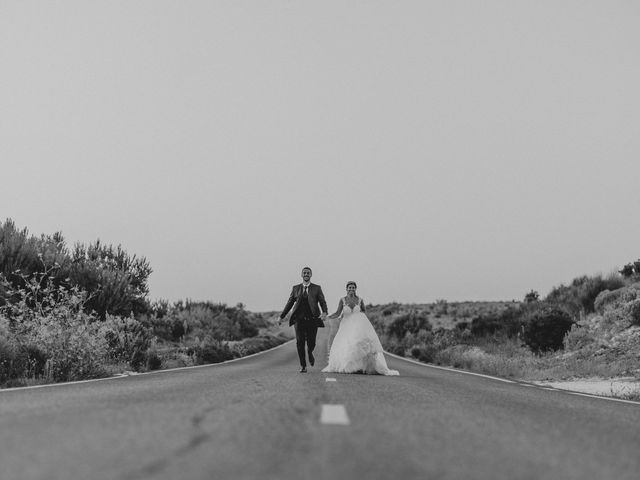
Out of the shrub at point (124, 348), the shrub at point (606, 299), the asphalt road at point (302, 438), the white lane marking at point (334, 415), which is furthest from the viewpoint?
the shrub at point (606, 299)

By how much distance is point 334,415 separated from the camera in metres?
6.64

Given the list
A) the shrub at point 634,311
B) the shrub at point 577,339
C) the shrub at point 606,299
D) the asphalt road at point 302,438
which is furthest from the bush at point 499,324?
the asphalt road at point 302,438

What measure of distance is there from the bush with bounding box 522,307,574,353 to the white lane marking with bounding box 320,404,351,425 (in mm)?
22044

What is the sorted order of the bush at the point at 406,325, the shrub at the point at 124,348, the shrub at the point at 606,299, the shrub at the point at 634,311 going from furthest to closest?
the bush at the point at 406,325
the shrub at the point at 606,299
the shrub at the point at 634,311
the shrub at the point at 124,348

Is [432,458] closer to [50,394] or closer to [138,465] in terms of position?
[138,465]

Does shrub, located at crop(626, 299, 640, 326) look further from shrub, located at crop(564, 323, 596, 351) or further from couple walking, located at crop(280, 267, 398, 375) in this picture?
couple walking, located at crop(280, 267, 398, 375)

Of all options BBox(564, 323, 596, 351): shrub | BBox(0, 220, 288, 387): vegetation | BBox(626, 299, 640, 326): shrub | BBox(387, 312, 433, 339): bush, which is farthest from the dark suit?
BBox(387, 312, 433, 339): bush

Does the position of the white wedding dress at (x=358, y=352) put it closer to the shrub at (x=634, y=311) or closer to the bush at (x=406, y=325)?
the shrub at (x=634, y=311)

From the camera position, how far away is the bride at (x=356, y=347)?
1650 centimetres

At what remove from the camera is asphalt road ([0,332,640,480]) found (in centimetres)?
416

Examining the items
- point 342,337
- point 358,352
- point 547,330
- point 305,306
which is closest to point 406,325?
point 547,330

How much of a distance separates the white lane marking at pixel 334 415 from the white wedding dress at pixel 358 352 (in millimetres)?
8900

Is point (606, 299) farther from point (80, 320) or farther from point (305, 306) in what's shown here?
point (80, 320)

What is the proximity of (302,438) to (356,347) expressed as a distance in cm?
1131
